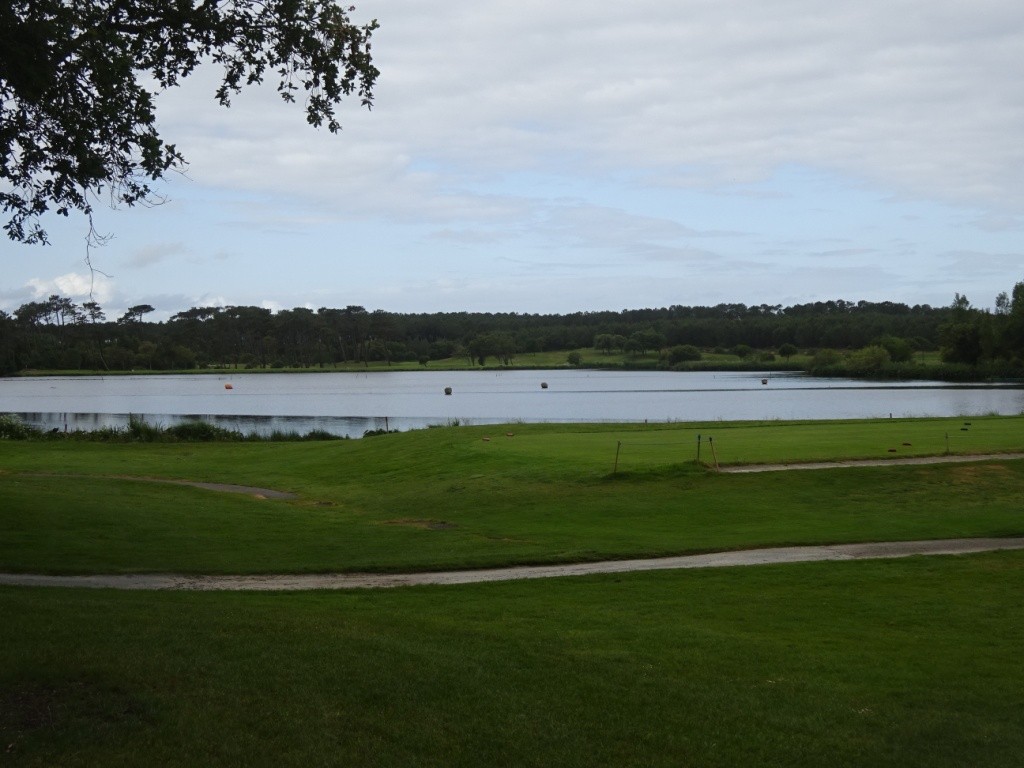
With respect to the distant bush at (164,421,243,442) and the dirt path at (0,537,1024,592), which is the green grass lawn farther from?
the distant bush at (164,421,243,442)

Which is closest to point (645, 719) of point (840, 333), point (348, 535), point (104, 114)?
point (104, 114)

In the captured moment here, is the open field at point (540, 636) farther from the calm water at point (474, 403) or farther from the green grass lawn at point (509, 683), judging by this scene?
the calm water at point (474, 403)

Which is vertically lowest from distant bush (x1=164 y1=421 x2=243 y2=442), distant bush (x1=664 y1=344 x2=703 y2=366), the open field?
distant bush (x1=164 y1=421 x2=243 y2=442)

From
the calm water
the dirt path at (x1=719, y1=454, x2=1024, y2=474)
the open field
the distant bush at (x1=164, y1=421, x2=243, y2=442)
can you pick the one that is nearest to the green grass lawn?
the open field

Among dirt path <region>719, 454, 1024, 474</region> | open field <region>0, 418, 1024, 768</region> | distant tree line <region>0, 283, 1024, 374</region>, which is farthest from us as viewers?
distant tree line <region>0, 283, 1024, 374</region>

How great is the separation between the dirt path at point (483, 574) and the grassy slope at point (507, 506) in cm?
49

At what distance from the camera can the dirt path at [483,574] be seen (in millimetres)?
15117

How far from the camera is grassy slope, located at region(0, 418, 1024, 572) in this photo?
59.0 ft

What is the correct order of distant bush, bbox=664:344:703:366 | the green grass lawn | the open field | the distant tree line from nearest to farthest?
the green grass lawn → the open field → the distant tree line → distant bush, bbox=664:344:703:366

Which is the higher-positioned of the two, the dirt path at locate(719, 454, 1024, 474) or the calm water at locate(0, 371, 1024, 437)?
the dirt path at locate(719, 454, 1024, 474)

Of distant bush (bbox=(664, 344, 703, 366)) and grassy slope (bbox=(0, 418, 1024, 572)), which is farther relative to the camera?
distant bush (bbox=(664, 344, 703, 366))

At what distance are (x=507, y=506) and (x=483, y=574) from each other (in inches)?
306

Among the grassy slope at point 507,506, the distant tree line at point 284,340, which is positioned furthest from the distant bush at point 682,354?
the grassy slope at point 507,506

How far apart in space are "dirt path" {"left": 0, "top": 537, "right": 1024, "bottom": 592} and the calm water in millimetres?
41786
